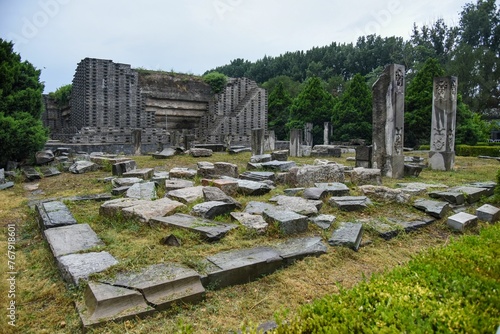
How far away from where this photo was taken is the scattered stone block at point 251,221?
460 cm

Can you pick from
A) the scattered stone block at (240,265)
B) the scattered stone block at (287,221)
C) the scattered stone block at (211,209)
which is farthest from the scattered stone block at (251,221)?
the scattered stone block at (240,265)

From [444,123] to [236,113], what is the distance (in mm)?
19302

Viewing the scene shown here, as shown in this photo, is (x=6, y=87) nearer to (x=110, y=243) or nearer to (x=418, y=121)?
(x=110, y=243)

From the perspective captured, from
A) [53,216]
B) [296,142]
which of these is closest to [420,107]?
[296,142]

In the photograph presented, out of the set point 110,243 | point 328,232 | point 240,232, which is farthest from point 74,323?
point 328,232

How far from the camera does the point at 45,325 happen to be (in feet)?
8.70

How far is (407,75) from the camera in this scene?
138 feet

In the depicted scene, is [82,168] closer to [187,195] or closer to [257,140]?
[187,195]

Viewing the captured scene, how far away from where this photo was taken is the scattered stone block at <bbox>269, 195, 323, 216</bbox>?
5.49 metres

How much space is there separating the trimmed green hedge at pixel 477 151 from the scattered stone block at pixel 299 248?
1933cm

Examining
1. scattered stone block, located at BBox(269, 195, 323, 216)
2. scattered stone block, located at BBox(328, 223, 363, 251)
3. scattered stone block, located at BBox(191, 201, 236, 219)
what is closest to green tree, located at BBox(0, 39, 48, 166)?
scattered stone block, located at BBox(191, 201, 236, 219)

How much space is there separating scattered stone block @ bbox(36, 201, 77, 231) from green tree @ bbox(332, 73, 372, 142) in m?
25.7

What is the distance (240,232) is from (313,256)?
3.27ft

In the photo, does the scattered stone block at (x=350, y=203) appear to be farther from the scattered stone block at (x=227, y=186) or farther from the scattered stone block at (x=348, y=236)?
the scattered stone block at (x=227, y=186)
